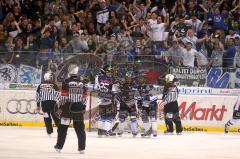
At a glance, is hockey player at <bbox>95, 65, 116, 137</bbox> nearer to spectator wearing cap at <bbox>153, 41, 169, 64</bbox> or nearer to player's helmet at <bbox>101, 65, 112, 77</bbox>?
player's helmet at <bbox>101, 65, 112, 77</bbox>

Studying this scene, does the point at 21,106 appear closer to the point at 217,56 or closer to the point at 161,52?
the point at 161,52

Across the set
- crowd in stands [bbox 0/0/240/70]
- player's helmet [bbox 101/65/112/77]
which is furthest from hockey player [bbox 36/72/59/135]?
player's helmet [bbox 101/65/112/77]

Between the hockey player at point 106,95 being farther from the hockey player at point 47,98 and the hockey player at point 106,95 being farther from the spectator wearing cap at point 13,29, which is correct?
the spectator wearing cap at point 13,29

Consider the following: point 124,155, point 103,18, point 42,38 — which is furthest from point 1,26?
point 124,155

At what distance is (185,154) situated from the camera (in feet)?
47.6

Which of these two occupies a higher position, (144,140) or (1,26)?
(1,26)

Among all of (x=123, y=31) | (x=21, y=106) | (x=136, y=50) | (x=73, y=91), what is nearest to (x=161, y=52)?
(x=136, y=50)

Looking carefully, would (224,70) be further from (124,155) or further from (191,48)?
(124,155)

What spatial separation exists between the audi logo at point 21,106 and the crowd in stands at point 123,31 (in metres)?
1.61

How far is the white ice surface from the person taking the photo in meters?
14.0

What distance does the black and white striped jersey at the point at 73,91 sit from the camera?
14.0m

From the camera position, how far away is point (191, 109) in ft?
68.9

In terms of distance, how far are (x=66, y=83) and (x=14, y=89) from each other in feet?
23.9

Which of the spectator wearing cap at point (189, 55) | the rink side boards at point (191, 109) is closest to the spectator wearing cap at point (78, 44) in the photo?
the rink side boards at point (191, 109)
